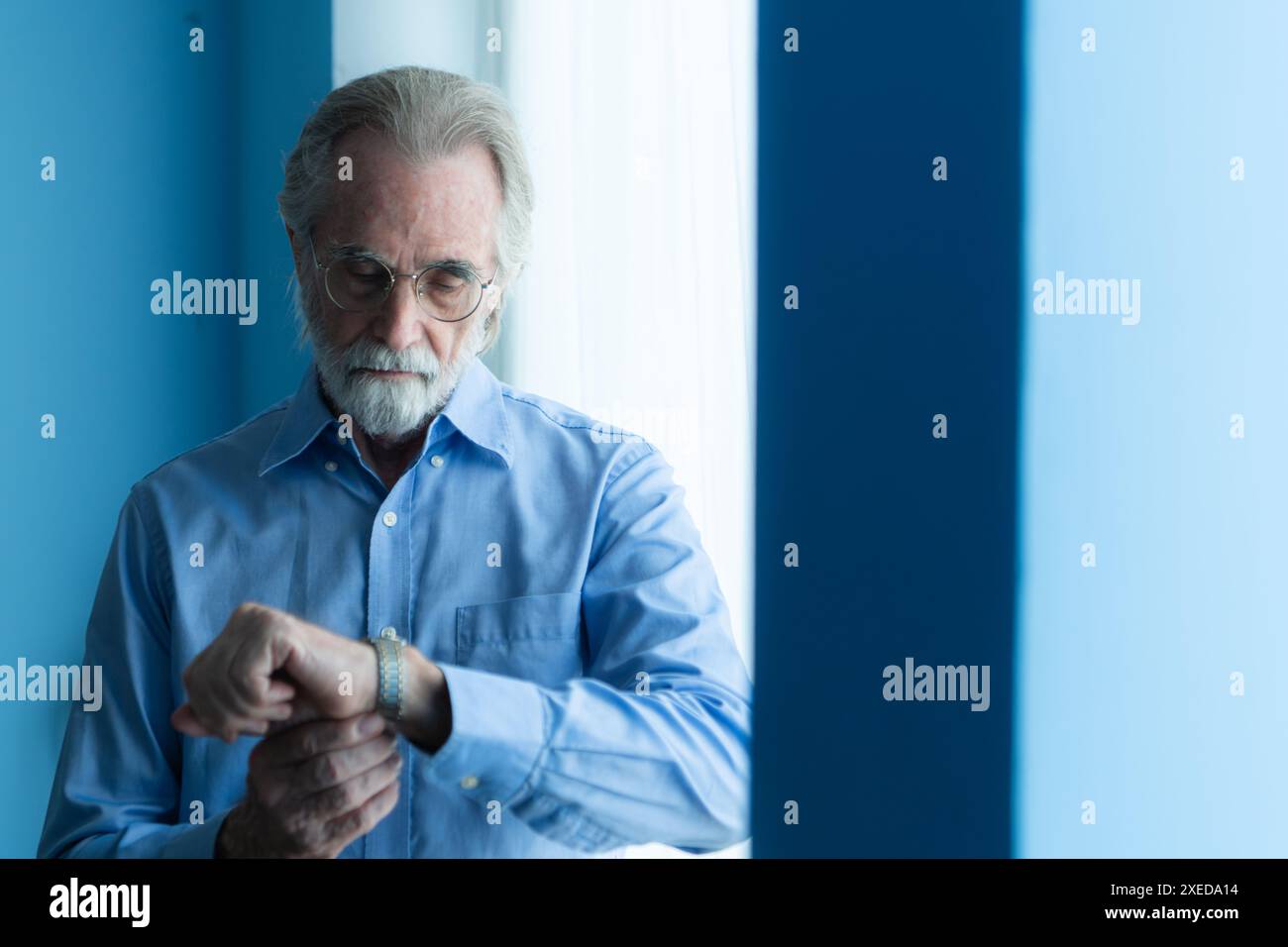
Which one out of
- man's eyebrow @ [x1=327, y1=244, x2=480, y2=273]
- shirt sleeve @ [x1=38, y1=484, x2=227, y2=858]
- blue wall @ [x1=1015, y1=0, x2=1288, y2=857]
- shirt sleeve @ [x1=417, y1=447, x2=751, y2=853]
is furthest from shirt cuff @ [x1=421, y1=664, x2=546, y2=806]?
blue wall @ [x1=1015, y1=0, x2=1288, y2=857]

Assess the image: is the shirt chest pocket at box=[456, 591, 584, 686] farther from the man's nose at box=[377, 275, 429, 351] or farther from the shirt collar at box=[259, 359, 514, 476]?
the man's nose at box=[377, 275, 429, 351]

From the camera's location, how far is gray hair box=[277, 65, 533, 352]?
1.07 metres

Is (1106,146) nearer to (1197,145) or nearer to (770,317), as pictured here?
(1197,145)

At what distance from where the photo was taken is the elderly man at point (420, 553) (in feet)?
3.33

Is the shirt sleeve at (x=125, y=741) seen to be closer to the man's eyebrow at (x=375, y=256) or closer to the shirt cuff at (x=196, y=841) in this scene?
the shirt cuff at (x=196, y=841)

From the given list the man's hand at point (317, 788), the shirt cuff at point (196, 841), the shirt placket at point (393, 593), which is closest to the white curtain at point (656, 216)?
the shirt placket at point (393, 593)

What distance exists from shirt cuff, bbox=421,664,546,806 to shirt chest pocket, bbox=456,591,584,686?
0.15 meters

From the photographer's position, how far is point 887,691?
3.97ft

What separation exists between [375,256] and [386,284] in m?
0.03

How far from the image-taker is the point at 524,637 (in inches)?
42.4

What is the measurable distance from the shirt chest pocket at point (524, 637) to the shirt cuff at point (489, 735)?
0.15 metres

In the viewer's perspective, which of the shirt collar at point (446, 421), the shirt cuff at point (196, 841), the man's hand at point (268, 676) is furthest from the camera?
the shirt collar at point (446, 421)
